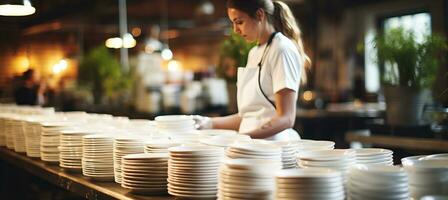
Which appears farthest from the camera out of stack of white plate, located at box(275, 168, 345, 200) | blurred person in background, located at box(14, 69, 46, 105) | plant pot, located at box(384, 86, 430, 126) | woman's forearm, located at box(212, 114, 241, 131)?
blurred person in background, located at box(14, 69, 46, 105)

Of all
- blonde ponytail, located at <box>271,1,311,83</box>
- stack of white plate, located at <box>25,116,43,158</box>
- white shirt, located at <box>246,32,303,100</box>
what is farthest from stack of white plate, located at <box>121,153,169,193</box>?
stack of white plate, located at <box>25,116,43,158</box>

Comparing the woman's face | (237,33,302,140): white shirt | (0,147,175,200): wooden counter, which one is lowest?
(0,147,175,200): wooden counter

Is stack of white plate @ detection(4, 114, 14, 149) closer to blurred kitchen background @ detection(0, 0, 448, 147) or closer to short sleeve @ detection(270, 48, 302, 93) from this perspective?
blurred kitchen background @ detection(0, 0, 448, 147)

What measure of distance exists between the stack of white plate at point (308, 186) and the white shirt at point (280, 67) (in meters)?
1.15

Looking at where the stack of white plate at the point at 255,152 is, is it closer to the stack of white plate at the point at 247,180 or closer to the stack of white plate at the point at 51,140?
the stack of white plate at the point at 247,180

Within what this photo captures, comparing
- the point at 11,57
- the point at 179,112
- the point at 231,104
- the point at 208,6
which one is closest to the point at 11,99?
the point at 11,57

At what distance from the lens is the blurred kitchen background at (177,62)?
685 cm

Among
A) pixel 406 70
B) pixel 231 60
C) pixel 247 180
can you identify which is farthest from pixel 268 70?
pixel 231 60

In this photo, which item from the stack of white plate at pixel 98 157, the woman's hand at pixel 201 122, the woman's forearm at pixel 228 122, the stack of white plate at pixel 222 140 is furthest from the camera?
the woman's forearm at pixel 228 122

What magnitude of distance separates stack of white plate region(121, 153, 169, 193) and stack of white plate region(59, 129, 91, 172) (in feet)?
2.15

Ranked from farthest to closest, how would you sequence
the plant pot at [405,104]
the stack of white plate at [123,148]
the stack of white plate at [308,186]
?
the plant pot at [405,104], the stack of white plate at [123,148], the stack of white plate at [308,186]

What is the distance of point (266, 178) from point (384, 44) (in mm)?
2849

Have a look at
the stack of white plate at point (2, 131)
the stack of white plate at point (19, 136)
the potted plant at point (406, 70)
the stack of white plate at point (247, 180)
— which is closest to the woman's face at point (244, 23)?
the stack of white plate at point (247, 180)

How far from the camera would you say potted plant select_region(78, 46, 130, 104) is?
26.8 feet
